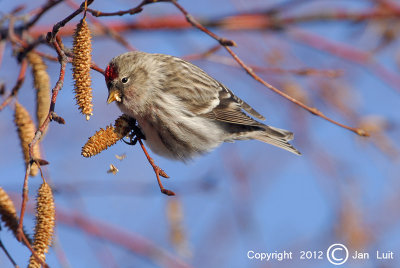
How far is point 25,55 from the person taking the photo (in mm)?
1756

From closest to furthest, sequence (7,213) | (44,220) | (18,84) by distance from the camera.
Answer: (44,220), (7,213), (18,84)

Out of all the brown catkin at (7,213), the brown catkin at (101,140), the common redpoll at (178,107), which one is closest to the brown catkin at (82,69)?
the brown catkin at (101,140)

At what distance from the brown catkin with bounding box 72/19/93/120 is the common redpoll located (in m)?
0.58

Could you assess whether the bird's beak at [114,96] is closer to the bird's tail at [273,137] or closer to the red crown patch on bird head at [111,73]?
the red crown patch on bird head at [111,73]

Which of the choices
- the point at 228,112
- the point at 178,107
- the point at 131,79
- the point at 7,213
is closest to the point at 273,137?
the point at 228,112

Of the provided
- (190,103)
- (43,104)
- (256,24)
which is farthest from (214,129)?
(43,104)

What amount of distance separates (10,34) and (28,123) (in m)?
0.39

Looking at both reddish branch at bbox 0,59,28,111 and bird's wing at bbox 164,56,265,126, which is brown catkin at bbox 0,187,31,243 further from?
bird's wing at bbox 164,56,265,126

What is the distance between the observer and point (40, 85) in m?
1.65

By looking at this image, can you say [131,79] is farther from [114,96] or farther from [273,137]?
[273,137]

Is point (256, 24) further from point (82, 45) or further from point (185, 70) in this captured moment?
point (82, 45)

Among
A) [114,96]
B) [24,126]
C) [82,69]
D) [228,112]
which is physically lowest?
[228,112]

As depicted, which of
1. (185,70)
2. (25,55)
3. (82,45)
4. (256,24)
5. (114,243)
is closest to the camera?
(82,45)

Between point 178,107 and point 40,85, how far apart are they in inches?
29.3
